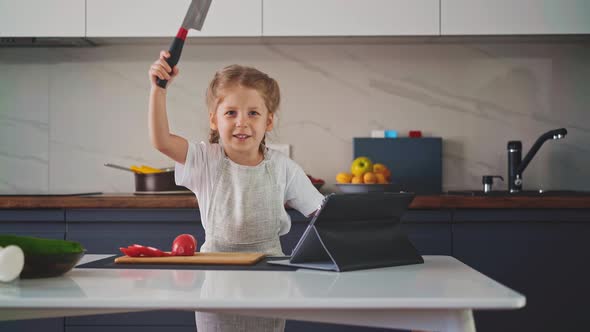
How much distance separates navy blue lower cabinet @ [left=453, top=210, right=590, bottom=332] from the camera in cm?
229

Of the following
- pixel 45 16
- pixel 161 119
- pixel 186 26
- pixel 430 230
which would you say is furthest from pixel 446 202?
pixel 45 16

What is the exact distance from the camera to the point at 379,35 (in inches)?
102

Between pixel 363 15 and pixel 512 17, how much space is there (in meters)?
0.61

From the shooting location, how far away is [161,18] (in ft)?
8.49

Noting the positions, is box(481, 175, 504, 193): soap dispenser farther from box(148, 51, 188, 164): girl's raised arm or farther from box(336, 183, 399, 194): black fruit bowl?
box(148, 51, 188, 164): girl's raised arm

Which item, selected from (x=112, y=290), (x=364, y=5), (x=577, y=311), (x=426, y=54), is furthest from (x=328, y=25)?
(x=112, y=290)

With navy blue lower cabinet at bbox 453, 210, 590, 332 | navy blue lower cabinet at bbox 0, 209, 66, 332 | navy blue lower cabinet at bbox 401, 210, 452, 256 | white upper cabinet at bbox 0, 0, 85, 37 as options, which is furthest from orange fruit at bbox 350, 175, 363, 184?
white upper cabinet at bbox 0, 0, 85, 37

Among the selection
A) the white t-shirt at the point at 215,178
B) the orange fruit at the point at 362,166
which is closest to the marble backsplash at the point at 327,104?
the orange fruit at the point at 362,166

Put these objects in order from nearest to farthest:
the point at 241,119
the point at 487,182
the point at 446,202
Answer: the point at 241,119
the point at 446,202
the point at 487,182

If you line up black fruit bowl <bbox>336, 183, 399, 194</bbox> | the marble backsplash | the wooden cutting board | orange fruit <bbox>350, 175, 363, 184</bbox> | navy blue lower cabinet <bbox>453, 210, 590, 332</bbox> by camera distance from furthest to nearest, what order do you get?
the marble backsplash
orange fruit <bbox>350, 175, 363, 184</bbox>
black fruit bowl <bbox>336, 183, 399, 194</bbox>
navy blue lower cabinet <bbox>453, 210, 590, 332</bbox>
the wooden cutting board

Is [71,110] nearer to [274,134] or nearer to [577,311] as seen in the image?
[274,134]

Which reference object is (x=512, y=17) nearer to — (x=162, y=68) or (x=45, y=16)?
(x=162, y=68)

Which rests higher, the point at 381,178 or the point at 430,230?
the point at 381,178

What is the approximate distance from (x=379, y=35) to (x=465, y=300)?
188cm
